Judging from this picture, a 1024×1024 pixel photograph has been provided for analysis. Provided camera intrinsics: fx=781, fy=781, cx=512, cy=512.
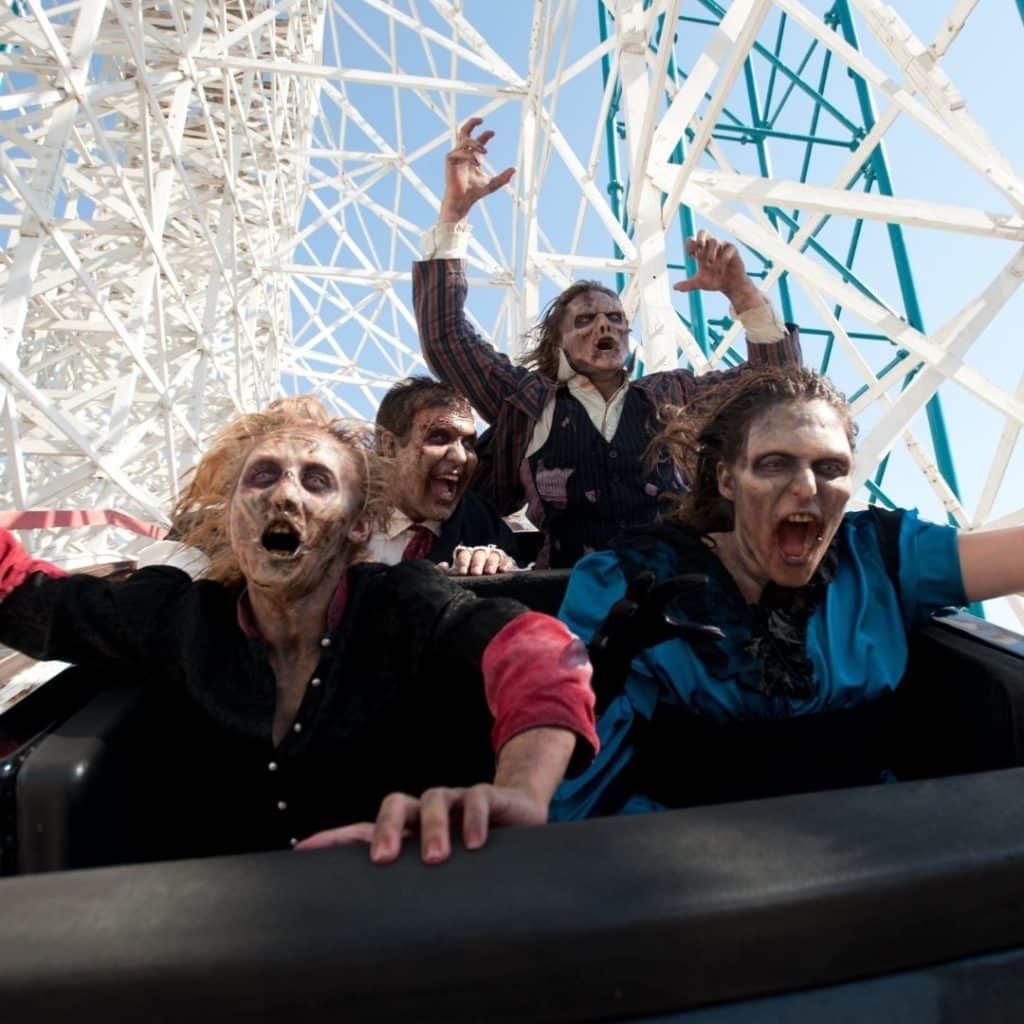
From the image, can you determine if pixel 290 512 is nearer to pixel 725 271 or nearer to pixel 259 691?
pixel 259 691

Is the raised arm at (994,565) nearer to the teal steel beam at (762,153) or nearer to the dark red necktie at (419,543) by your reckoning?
the dark red necktie at (419,543)

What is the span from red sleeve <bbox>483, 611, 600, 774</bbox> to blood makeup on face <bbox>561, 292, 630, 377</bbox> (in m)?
1.15

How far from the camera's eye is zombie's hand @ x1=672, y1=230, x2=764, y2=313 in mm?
1850

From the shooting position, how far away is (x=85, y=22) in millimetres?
3471

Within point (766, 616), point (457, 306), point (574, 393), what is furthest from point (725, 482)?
point (457, 306)

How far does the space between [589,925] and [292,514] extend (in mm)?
767

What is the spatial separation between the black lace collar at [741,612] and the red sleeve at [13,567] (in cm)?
84

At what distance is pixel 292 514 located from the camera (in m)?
1.07

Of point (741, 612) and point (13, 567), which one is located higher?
point (13, 567)

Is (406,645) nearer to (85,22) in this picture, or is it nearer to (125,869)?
(125,869)

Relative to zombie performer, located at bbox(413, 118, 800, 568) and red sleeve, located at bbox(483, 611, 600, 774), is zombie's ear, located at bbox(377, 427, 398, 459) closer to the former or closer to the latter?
zombie performer, located at bbox(413, 118, 800, 568)

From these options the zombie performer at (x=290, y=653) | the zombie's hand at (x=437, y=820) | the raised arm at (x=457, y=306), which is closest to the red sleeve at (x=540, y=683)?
the zombie performer at (x=290, y=653)

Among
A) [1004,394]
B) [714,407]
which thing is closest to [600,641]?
[714,407]

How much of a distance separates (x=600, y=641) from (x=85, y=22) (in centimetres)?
396
